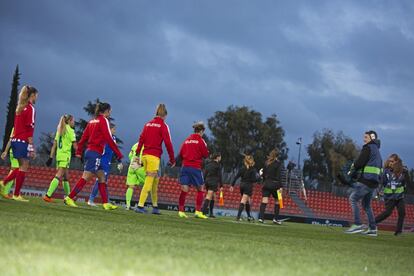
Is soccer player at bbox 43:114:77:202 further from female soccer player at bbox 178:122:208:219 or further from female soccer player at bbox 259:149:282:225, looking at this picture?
female soccer player at bbox 259:149:282:225

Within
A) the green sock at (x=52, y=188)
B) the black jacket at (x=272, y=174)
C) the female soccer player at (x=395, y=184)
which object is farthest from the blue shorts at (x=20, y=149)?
the female soccer player at (x=395, y=184)

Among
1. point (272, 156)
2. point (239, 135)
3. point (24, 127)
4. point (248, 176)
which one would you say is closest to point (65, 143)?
point (24, 127)

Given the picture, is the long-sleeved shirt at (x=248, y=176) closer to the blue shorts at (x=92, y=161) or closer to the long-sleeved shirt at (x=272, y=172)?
the long-sleeved shirt at (x=272, y=172)

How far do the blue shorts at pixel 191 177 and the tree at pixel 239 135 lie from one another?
195ft

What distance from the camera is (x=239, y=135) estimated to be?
75375 mm

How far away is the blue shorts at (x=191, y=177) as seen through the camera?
1279cm

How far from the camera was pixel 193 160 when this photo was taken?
1291cm

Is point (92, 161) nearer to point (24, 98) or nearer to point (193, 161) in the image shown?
point (24, 98)

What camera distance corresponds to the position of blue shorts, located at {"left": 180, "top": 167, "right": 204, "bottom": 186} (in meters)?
12.8

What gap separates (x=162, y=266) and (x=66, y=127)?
10917mm

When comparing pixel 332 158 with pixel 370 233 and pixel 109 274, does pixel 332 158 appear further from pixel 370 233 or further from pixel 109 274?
pixel 109 274

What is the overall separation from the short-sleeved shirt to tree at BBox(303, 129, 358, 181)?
231 feet

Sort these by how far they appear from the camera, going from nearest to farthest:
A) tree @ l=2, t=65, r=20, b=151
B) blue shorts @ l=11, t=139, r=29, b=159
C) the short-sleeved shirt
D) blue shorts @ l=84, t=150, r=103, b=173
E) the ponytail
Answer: blue shorts @ l=11, t=139, r=29, b=159 → blue shorts @ l=84, t=150, r=103, b=173 → the ponytail → the short-sleeved shirt → tree @ l=2, t=65, r=20, b=151

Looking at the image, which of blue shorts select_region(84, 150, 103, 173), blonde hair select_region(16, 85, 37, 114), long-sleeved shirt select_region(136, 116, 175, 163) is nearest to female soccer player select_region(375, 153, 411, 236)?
long-sleeved shirt select_region(136, 116, 175, 163)
